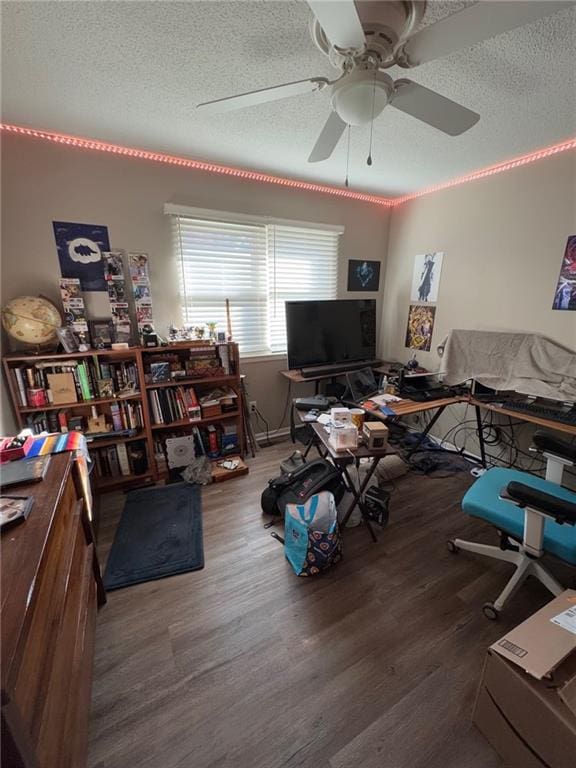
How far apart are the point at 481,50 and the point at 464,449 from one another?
9.34 ft

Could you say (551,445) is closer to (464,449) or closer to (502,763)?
(502,763)

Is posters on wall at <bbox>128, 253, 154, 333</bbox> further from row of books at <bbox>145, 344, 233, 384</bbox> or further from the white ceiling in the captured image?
the white ceiling

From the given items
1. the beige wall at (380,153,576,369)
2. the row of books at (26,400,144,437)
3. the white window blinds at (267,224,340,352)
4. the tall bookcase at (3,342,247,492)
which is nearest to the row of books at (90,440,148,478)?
the tall bookcase at (3,342,247,492)

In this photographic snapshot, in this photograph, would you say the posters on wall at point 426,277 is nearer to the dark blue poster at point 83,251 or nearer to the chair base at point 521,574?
the chair base at point 521,574

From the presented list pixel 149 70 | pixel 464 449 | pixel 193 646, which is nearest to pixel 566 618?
pixel 193 646

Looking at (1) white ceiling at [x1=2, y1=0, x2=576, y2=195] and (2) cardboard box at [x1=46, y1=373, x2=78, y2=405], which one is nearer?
(1) white ceiling at [x1=2, y1=0, x2=576, y2=195]

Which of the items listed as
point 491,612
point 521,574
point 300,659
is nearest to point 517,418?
point 521,574

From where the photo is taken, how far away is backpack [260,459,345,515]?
202 cm

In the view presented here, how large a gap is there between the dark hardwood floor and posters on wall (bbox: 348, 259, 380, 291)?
259 centimetres

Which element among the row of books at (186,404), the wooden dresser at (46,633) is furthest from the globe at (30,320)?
the wooden dresser at (46,633)

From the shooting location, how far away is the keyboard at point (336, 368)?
2.98 metres

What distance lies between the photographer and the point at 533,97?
1.54 meters

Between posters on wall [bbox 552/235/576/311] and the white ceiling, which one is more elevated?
the white ceiling

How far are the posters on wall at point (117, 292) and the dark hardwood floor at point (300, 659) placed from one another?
4.81ft
